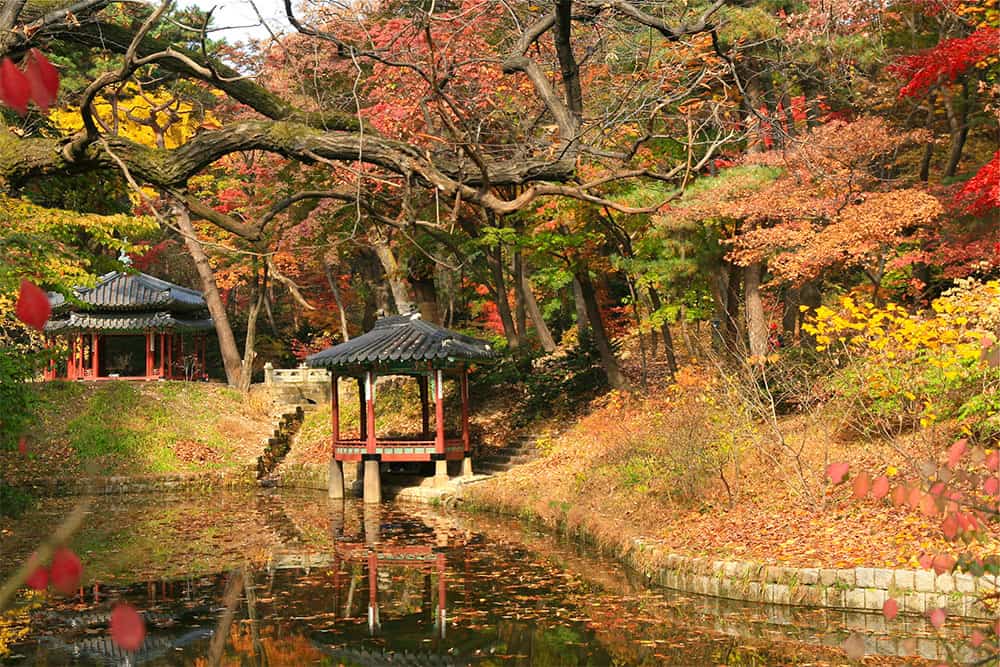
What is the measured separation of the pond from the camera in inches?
334

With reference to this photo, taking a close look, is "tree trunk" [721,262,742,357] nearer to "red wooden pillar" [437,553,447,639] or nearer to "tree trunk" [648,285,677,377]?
"tree trunk" [648,285,677,377]

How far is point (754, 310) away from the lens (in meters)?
17.2

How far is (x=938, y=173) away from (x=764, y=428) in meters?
8.82

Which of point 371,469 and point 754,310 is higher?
point 754,310

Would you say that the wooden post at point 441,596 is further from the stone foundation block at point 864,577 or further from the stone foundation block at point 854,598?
the stone foundation block at point 864,577

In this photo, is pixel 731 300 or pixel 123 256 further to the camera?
pixel 123 256

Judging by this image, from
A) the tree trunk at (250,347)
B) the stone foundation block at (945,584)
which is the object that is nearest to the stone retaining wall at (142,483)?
the tree trunk at (250,347)

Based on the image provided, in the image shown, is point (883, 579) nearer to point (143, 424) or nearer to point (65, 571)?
point (65, 571)

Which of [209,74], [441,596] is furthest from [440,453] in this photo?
[209,74]

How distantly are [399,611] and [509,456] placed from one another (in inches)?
425

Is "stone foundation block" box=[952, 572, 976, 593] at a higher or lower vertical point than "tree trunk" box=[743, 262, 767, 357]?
lower

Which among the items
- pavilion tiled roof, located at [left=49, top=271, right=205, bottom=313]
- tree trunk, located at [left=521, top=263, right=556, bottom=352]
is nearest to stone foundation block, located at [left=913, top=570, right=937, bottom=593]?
tree trunk, located at [left=521, top=263, right=556, bottom=352]

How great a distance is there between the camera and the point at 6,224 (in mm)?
13656

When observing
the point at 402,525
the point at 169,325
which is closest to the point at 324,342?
the point at 169,325
